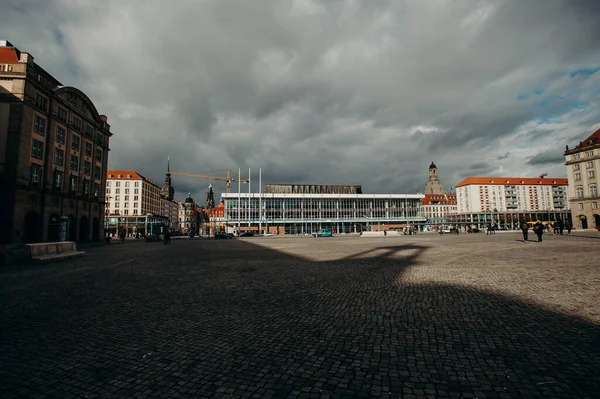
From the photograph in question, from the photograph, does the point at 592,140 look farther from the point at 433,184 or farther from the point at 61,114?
the point at 433,184

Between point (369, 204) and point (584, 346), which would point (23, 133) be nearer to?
point (584, 346)

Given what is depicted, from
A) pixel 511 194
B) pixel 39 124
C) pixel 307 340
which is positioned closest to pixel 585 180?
pixel 511 194

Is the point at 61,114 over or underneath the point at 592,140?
underneath

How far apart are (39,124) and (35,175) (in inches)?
231

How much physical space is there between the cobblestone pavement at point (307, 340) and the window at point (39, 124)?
34307mm

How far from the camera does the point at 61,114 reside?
39.2 meters

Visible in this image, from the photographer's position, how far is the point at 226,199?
313ft

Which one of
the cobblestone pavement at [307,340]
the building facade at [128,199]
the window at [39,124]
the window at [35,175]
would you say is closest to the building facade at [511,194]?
the building facade at [128,199]

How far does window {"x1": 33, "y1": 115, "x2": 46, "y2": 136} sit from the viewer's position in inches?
1358

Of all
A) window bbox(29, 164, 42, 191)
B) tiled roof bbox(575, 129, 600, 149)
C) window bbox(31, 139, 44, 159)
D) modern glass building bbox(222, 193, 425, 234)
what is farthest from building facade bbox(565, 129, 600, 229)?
window bbox(31, 139, 44, 159)

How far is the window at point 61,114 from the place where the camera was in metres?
38.5

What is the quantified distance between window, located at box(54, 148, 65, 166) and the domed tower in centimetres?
17973

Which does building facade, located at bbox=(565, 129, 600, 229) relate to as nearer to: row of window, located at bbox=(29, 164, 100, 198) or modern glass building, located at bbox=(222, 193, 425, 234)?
modern glass building, located at bbox=(222, 193, 425, 234)

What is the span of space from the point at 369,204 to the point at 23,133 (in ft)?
294
